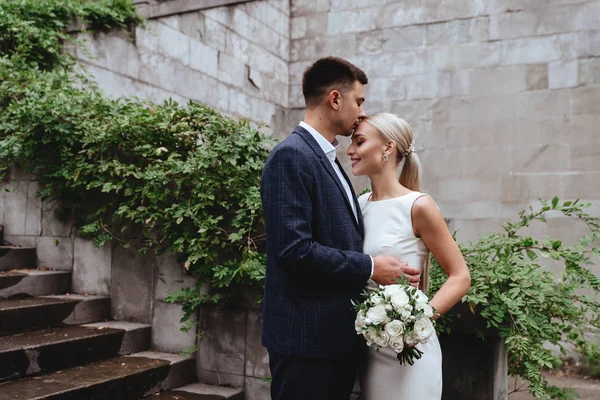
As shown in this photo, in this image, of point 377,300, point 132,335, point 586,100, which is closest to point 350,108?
point 377,300

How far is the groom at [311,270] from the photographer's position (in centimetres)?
215

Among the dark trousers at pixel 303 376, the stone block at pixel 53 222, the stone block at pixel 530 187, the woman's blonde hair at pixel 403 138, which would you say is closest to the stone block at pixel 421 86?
the stone block at pixel 530 187

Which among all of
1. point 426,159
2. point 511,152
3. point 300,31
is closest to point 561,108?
point 511,152

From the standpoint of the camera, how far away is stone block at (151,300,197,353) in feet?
13.8

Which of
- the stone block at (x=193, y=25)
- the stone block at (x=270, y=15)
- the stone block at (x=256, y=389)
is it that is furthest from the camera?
the stone block at (x=270, y=15)

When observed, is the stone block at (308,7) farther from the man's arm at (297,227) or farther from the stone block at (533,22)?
the man's arm at (297,227)

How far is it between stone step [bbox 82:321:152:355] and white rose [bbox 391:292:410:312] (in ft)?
9.01

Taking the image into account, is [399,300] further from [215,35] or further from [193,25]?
[215,35]

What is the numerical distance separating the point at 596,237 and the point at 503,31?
16.6 feet

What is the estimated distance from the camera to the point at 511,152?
7.23 metres

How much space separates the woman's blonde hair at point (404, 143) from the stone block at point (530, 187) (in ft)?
16.5

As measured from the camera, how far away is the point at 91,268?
474cm

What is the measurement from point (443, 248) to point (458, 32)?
6.11 m

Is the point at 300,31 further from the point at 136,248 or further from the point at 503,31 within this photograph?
the point at 136,248
